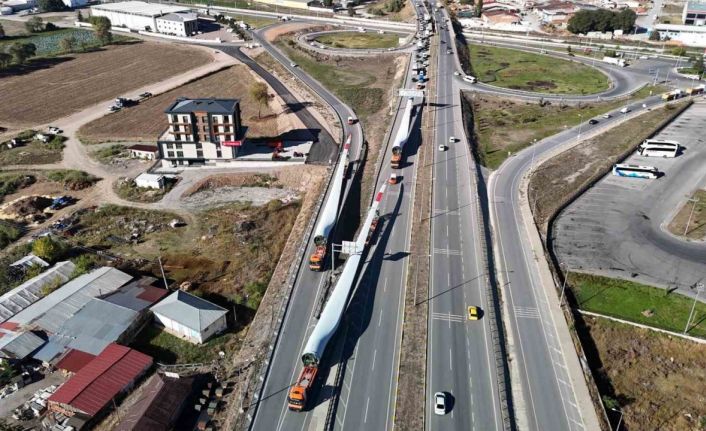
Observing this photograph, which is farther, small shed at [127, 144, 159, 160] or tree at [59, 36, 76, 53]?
tree at [59, 36, 76, 53]

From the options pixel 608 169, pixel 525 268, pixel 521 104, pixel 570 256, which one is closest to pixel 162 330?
pixel 525 268

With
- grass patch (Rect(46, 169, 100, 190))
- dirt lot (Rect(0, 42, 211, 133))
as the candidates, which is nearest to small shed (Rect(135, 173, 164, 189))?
grass patch (Rect(46, 169, 100, 190))

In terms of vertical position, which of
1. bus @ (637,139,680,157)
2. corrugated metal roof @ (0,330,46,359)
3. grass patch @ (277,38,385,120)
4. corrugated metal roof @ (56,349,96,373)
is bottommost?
corrugated metal roof @ (56,349,96,373)

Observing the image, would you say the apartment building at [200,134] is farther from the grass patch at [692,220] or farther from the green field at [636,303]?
the grass patch at [692,220]

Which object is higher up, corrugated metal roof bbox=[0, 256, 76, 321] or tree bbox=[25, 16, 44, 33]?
tree bbox=[25, 16, 44, 33]

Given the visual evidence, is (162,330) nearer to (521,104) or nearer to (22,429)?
Answer: (22,429)

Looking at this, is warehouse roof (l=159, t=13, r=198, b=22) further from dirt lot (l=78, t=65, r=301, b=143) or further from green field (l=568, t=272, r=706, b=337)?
green field (l=568, t=272, r=706, b=337)

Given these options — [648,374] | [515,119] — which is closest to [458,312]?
[648,374]
